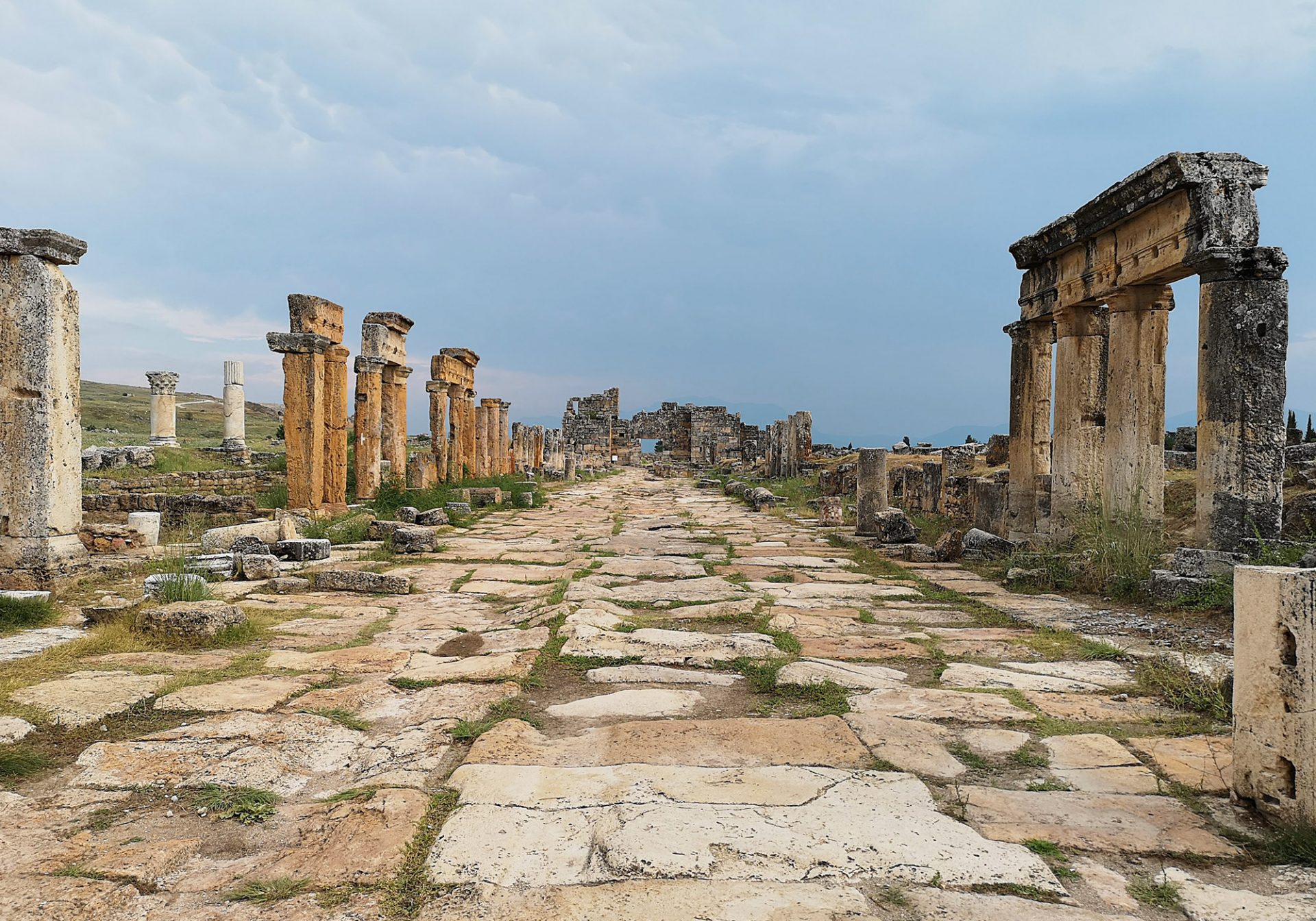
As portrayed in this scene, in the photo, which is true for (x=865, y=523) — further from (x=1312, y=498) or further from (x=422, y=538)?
(x=422, y=538)

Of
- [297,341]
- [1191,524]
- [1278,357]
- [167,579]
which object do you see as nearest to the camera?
[167,579]

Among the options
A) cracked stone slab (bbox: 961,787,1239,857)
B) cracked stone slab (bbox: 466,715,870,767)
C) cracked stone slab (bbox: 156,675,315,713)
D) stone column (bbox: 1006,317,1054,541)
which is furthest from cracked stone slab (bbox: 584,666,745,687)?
stone column (bbox: 1006,317,1054,541)

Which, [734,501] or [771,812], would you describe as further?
[734,501]

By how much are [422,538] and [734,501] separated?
39.4 ft

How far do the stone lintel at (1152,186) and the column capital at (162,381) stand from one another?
2597 cm

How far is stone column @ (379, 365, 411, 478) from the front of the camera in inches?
638

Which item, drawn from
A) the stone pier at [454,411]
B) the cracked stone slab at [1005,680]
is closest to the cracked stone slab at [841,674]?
the cracked stone slab at [1005,680]

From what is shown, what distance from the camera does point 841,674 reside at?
4.54 meters

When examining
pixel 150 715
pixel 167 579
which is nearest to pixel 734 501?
pixel 167 579

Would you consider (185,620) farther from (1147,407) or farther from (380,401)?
(380,401)

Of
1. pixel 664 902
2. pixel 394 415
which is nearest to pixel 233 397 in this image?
pixel 394 415

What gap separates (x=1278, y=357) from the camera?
654 cm

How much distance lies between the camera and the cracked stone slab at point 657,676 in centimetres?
446

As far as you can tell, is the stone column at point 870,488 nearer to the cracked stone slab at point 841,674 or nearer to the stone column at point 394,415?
the cracked stone slab at point 841,674
